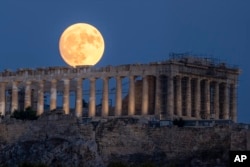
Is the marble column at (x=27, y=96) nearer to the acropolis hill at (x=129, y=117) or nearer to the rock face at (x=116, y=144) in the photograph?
the acropolis hill at (x=129, y=117)

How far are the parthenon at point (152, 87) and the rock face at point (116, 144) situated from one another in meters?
16.1

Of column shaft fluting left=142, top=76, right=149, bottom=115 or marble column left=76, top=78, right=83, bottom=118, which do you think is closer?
column shaft fluting left=142, top=76, right=149, bottom=115

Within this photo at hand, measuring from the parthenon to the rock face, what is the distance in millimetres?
16131

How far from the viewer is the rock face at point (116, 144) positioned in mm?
70375

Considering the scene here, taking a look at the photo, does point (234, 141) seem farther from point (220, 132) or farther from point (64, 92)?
point (64, 92)

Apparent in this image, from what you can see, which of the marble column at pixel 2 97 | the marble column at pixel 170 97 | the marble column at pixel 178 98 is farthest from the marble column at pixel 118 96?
the marble column at pixel 2 97

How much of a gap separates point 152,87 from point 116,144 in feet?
73.2

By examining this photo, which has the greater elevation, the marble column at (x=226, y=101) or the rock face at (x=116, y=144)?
the marble column at (x=226, y=101)

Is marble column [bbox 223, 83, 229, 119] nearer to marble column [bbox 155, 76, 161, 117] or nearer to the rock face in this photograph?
marble column [bbox 155, 76, 161, 117]

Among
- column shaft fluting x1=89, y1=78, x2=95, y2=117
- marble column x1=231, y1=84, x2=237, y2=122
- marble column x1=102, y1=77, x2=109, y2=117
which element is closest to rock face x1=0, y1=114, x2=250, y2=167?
marble column x1=102, y1=77, x2=109, y2=117

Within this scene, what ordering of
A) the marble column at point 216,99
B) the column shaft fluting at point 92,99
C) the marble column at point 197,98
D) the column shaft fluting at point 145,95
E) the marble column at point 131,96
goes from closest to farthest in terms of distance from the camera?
the column shaft fluting at point 145,95, the marble column at point 131,96, the marble column at point 197,98, the column shaft fluting at point 92,99, the marble column at point 216,99

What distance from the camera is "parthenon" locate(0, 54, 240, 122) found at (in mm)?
94250

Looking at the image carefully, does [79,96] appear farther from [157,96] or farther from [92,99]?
[157,96]

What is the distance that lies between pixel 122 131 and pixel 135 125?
1020 mm
